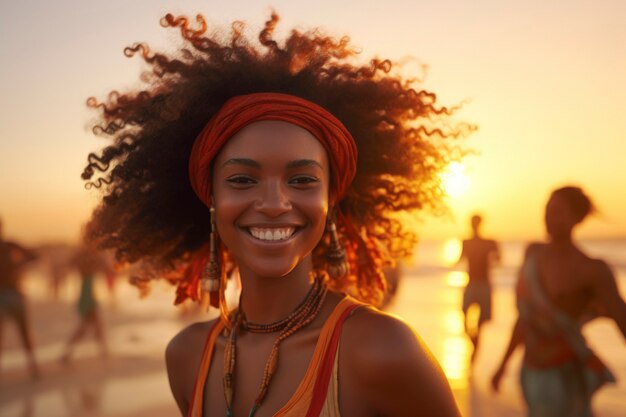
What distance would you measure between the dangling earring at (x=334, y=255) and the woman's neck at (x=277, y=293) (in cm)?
12

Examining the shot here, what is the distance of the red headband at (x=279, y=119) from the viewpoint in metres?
2.38

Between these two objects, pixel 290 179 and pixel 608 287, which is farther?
pixel 608 287

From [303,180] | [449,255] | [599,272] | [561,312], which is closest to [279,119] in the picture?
[303,180]

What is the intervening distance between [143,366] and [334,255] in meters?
7.65

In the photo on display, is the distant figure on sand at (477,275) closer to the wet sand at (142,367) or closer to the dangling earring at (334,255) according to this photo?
the wet sand at (142,367)

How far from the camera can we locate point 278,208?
229 centimetres

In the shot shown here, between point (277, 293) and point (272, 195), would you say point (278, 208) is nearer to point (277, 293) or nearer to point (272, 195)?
point (272, 195)

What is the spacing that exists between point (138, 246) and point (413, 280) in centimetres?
2861

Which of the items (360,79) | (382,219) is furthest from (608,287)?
(360,79)

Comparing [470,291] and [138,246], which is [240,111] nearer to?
[138,246]

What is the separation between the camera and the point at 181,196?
2.92 meters

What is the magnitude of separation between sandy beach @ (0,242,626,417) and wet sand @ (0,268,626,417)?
0.03ft

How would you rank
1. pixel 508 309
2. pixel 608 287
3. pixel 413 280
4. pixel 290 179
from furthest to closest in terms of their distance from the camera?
pixel 413 280 < pixel 508 309 < pixel 608 287 < pixel 290 179

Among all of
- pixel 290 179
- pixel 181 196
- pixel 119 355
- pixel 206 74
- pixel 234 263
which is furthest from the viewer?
pixel 119 355
